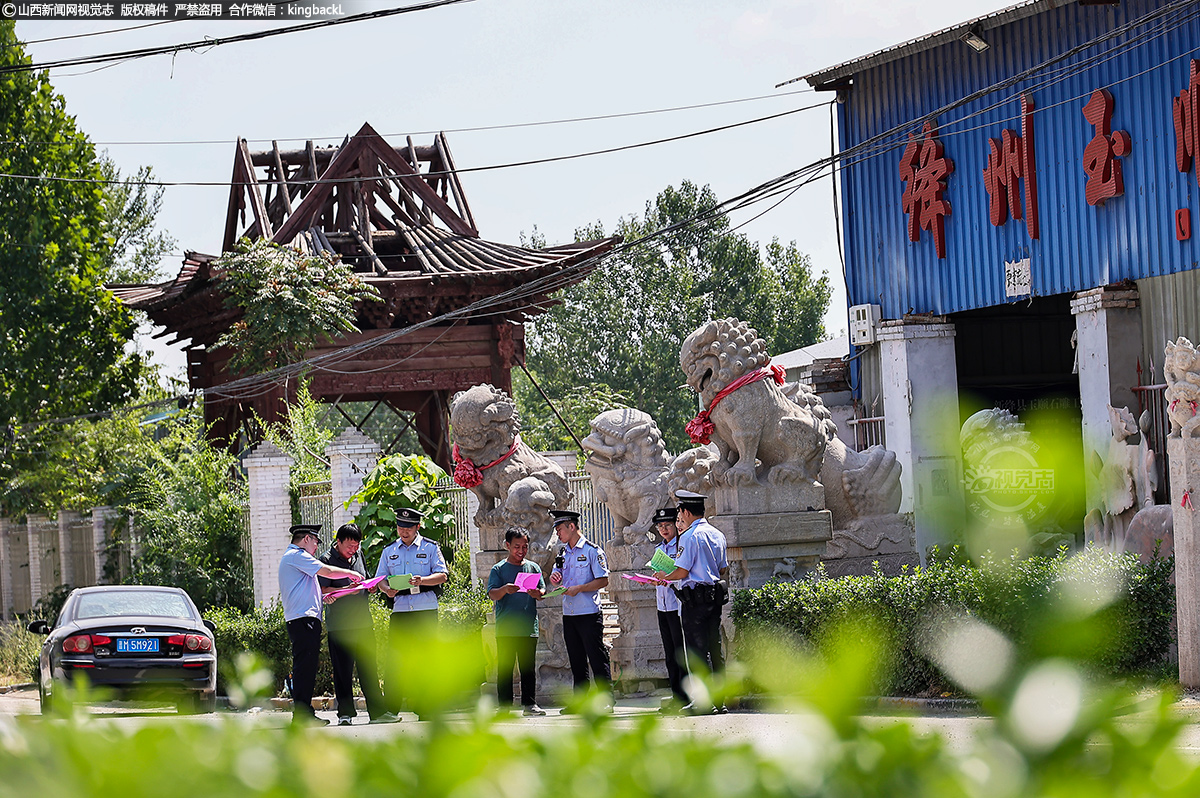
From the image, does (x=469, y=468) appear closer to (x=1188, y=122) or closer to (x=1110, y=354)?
(x=1110, y=354)

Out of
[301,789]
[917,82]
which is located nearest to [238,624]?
[917,82]

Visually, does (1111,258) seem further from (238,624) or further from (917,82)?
(238,624)

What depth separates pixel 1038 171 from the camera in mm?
17250

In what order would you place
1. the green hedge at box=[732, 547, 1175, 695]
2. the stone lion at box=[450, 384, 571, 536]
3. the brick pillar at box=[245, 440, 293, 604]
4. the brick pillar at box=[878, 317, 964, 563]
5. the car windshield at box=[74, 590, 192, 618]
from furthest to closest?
the brick pillar at box=[878, 317, 964, 563] → the brick pillar at box=[245, 440, 293, 604] → the car windshield at box=[74, 590, 192, 618] → the stone lion at box=[450, 384, 571, 536] → the green hedge at box=[732, 547, 1175, 695]

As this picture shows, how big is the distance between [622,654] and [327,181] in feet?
44.1

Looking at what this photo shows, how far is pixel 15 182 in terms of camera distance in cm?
2455

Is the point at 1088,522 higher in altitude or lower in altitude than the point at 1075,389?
lower

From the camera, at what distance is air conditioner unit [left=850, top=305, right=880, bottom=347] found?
20.0 metres

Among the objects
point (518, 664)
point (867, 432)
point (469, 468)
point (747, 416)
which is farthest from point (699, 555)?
point (867, 432)

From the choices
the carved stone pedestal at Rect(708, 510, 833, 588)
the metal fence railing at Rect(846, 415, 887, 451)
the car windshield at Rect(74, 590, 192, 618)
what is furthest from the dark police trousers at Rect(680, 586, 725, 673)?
the metal fence railing at Rect(846, 415, 887, 451)

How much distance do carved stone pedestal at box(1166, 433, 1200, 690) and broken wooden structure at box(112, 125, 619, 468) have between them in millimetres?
15145

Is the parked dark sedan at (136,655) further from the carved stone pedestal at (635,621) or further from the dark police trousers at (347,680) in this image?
the carved stone pedestal at (635,621)

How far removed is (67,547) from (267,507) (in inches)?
352

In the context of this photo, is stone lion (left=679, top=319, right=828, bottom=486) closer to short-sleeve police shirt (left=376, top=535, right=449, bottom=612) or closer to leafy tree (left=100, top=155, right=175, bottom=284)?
short-sleeve police shirt (left=376, top=535, right=449, bottom=612)
